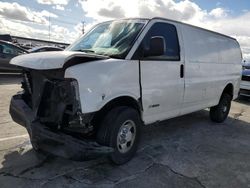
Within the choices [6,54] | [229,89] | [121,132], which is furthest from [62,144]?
[6,54]

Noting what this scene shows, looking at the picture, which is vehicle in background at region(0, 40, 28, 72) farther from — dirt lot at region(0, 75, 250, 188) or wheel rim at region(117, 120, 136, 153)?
wheel rim at region(117, 120, 136, 153)

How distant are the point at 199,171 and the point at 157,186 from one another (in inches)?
35.3

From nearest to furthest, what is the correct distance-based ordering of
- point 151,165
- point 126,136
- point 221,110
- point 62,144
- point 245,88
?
point 62,144 < point 126,136 < point 151,165 < point 221,110 < point 245,88

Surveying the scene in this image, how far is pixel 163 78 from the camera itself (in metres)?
4.78

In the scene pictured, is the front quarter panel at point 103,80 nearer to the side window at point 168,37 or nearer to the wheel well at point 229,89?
the side window at point 168,37

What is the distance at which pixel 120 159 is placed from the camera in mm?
4176

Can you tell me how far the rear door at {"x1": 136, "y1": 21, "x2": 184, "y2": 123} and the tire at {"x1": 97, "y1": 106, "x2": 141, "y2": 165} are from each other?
0.37 m

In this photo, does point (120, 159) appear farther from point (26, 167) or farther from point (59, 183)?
point (26, 167)

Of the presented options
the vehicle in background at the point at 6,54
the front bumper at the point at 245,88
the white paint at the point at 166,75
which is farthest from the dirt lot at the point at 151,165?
the vehicle in background at the point at 6,54

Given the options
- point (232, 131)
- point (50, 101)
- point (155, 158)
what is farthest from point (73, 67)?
point (232, 131)

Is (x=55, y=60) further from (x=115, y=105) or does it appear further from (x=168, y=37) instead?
(x=168, y=37)

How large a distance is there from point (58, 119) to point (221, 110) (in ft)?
16.5

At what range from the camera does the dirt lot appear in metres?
3.77

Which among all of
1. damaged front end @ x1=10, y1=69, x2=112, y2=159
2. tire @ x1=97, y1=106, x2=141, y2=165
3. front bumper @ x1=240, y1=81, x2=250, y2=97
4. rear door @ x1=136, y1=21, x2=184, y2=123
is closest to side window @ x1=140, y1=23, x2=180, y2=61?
rear door @ x1=136, y1=21, x2=184, y2=123
